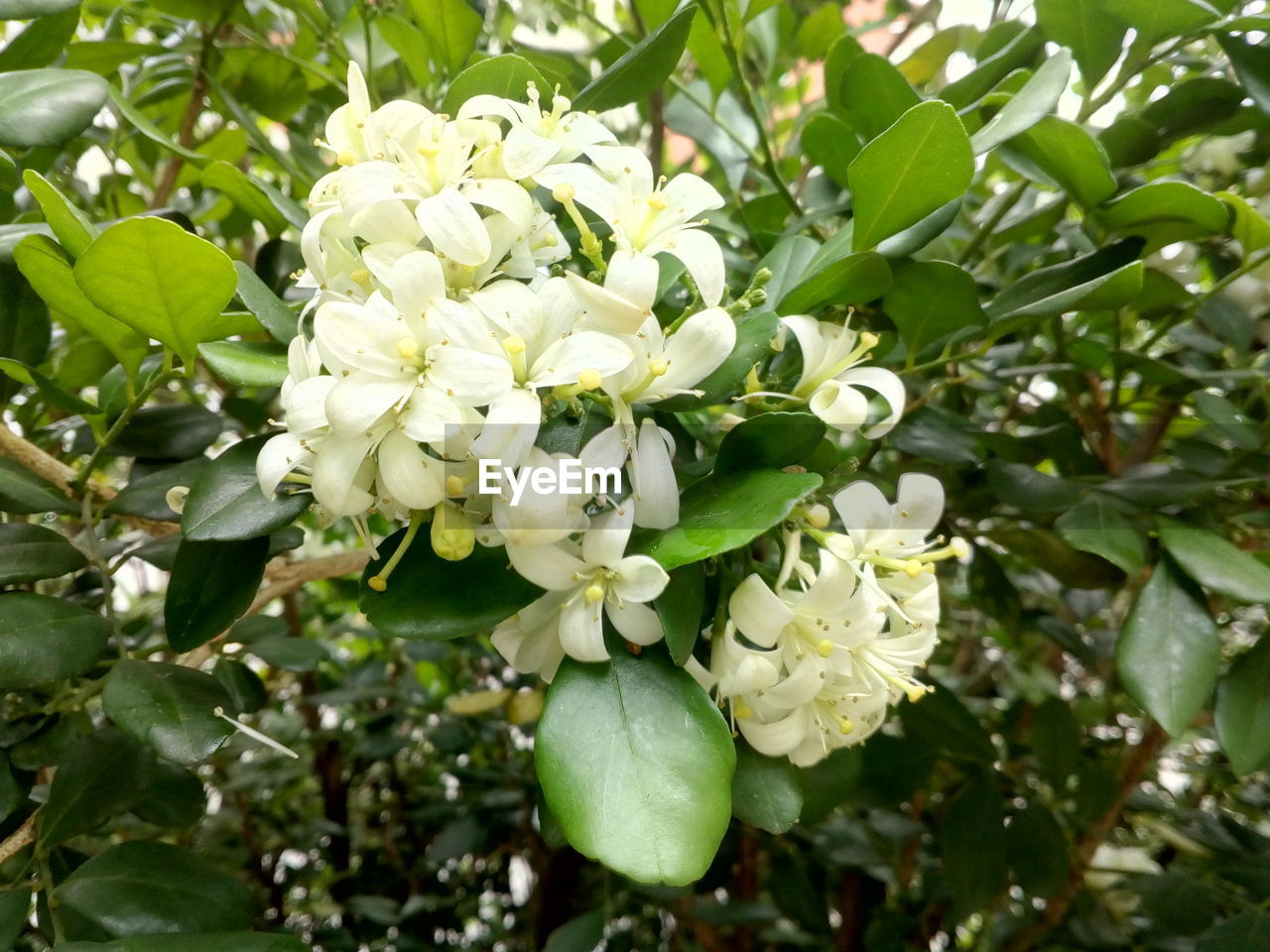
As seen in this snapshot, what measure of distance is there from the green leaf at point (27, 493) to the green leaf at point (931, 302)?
648 millimetres

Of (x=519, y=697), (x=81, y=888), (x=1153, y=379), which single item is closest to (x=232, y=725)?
(x=81, y=888)

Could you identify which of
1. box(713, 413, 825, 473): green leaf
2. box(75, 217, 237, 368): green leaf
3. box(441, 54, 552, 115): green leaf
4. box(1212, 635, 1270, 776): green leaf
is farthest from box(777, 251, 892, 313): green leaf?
box(1212, 635, 1270, 776): green leaf

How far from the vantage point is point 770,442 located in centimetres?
52

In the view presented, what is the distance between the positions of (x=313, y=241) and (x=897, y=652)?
458mm

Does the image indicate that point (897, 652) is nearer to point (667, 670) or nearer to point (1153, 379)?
point (667, 670)

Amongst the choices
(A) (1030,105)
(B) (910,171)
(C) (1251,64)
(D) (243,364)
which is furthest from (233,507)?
(C) (1251,64)

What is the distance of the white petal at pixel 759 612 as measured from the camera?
1.69 ft

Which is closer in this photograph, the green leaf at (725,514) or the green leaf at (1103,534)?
the green leaf at (725,514)

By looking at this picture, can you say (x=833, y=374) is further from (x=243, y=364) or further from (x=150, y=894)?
(x=150, y=894)

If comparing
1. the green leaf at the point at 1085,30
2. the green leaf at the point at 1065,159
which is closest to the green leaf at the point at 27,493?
the green leaf at the point at 1065,159

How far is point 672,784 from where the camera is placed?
47 centimetres

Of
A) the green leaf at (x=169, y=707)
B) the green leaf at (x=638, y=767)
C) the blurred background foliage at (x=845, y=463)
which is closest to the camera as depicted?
the green leaf at (x=638, y=767)

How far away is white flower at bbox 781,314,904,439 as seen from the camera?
560mm

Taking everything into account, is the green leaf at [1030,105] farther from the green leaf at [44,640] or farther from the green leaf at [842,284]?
the green leaf at [44,640]
